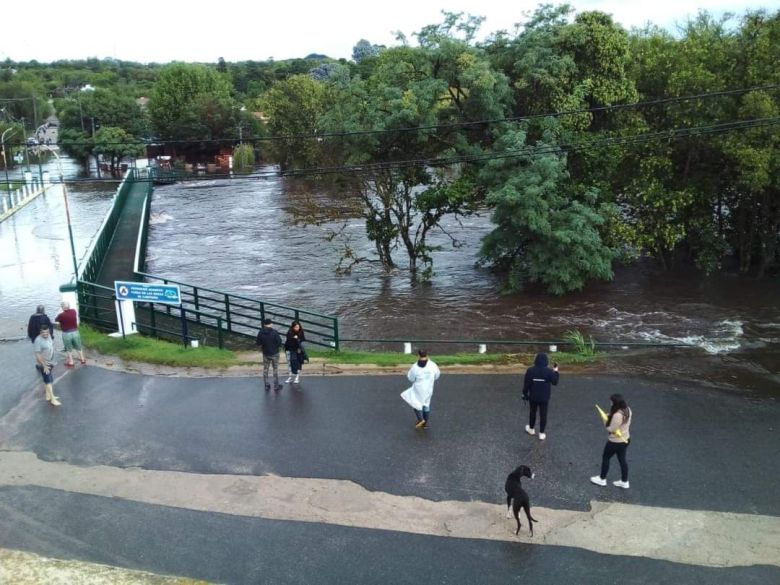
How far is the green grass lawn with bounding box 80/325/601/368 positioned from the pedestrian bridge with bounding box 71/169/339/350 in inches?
19.8

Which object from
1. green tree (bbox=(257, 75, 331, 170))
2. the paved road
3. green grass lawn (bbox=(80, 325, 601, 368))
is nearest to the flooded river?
green grass lawn (bbox=(80, 325, 601, 368))

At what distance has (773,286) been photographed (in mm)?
23703

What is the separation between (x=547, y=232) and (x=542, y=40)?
6355mm

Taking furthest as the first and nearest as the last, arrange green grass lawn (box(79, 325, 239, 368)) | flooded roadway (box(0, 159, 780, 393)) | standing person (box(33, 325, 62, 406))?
flooded roadway (box(0, 159, 780, 393)), green grass lawn (box(79, 325, 239, 368)), standing person (box(33, 325, 62, 406))

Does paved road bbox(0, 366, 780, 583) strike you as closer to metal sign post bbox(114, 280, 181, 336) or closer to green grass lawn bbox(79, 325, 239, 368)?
green grass lawn bbox(79, 325, 239, 368)

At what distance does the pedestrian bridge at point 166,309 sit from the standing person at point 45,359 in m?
2.95

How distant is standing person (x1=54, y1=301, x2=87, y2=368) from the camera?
42.5ft

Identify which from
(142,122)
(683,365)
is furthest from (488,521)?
(142,122)

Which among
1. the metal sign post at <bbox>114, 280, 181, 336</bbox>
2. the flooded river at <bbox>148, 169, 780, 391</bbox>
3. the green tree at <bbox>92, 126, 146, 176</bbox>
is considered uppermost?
the green tree at <bbox>92, 126, 146, 176</bbox>

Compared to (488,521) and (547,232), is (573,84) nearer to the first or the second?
(547,232)

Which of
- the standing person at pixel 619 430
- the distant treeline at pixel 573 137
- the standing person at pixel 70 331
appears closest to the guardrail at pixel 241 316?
the standing person at pixel 70 331

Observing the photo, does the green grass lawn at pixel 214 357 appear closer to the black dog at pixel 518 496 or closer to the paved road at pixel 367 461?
the paved road at pixel 367 461

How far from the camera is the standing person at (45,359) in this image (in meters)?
11.4

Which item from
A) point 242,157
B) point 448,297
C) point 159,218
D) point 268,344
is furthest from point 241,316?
point 242,157
